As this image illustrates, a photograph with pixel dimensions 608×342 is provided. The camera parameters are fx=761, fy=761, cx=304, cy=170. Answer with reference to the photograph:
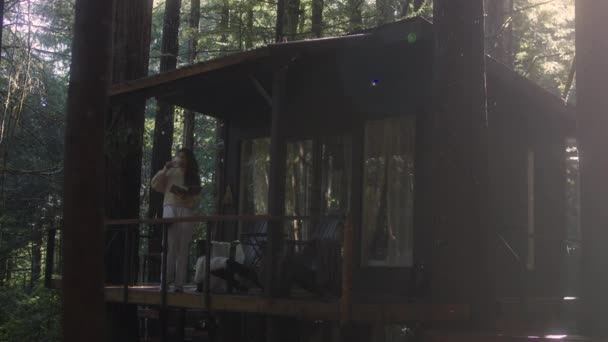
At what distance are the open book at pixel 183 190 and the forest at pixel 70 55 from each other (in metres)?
2.48

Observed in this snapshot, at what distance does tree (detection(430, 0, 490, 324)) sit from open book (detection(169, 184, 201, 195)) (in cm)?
316

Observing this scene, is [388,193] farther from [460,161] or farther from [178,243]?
[178,243]

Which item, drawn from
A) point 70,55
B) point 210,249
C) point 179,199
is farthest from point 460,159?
point 70,55

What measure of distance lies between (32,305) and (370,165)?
350 inches

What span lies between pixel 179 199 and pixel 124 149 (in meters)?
2.49

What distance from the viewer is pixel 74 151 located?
240 inches

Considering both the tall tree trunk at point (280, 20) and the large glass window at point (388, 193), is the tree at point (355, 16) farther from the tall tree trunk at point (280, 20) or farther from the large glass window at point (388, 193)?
the large glass window at point (388, 193)

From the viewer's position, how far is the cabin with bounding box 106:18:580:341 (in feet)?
28.6

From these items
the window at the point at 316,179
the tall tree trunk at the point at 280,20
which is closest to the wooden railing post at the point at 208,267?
the window at the point at 316,179

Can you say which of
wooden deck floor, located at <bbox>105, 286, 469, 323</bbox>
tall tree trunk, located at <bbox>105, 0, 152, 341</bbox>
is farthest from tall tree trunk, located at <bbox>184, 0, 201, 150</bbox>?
wooden deck floor, located at <bbox>105, 286, 469, 323</bbox>

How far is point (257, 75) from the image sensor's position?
1098 centimetres

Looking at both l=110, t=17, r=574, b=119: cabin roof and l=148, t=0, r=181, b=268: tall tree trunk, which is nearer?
l=110, t=17, r=574, b=119: cabin roof

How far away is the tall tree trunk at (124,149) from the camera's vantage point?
451 inches

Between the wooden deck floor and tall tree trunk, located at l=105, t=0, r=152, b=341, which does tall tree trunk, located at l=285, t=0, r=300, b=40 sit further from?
the wooden deck floor
